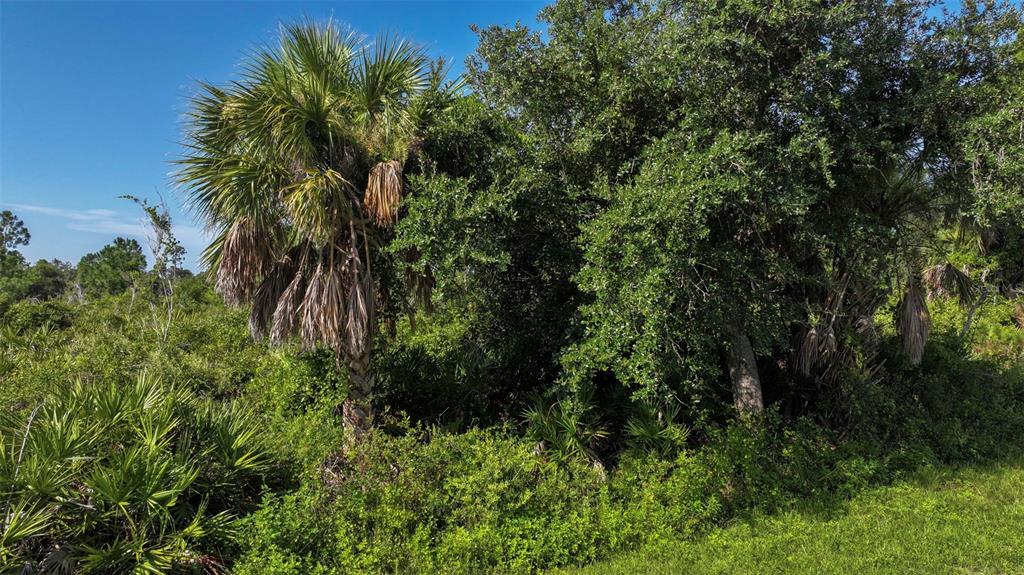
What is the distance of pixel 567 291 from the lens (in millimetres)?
7836

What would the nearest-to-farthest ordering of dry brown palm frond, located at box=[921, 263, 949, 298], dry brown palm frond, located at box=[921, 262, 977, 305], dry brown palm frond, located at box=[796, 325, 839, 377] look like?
dry brown palm frond, located at box=[796, 325, 839, 377] → dry brown palm frond, located at box=[921, 262, 977, 305] → dry brown palm frond, located at box=[921, 263, 949, 298]

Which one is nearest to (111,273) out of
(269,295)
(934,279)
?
(269,295)

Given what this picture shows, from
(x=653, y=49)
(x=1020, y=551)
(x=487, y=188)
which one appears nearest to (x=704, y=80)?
(x=653, y=49)

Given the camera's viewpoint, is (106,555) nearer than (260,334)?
Yes

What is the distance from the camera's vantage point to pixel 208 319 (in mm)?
12891

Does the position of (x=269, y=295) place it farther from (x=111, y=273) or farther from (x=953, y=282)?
(x=111, y=273)

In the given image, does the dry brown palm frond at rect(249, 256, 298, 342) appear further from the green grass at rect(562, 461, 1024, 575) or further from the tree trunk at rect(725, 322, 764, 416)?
the tree trunk at rect(725, 322, 764, 416)

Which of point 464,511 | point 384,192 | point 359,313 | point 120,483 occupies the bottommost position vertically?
point 464,511

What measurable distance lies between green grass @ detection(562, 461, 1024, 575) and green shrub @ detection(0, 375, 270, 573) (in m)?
3.54

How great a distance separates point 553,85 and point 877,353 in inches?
286

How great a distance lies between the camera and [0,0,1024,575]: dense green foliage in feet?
16.8

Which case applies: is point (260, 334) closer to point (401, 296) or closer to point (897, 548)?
point (401, 296)

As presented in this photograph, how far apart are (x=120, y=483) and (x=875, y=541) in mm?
7085

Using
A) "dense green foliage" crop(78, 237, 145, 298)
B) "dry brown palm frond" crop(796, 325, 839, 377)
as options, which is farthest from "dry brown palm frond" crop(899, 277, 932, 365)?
"dense green foliage" crop(78, 237, 145, 298)
